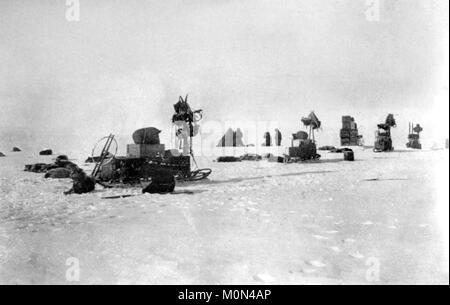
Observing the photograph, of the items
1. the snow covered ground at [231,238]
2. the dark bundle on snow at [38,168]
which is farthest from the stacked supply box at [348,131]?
the snow covered ground at [231,238]

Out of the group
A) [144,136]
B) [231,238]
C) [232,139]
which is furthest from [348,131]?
[231,238]

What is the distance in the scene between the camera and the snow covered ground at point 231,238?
457 centimetres

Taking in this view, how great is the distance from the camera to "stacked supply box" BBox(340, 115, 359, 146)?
132 feet

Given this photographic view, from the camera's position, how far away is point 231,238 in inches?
237

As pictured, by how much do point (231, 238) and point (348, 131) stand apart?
37.0 meters

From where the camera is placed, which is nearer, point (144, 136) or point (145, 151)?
point (145, 151)

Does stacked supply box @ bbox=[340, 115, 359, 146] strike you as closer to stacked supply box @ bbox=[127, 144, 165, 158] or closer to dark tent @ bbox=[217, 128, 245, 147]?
dark tent @ bbox=[217, 128, 245, 147]

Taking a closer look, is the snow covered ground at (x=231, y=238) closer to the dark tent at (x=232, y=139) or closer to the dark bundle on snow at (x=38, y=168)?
the dark bundle on snow at (x=38, y=168)

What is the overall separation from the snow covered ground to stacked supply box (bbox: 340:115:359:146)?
100ft

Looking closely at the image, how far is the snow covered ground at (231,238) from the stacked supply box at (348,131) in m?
30.5

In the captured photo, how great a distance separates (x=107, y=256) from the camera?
17.2 feet

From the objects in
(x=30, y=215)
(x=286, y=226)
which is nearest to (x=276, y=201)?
(x=286, y=226)

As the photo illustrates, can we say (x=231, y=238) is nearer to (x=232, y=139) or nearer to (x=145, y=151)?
(x=145, y=151)
